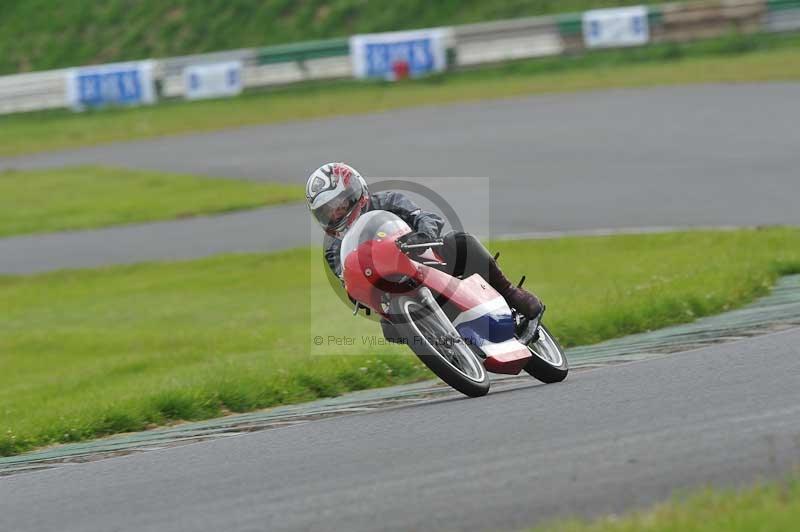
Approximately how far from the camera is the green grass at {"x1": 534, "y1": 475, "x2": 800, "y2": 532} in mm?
4488

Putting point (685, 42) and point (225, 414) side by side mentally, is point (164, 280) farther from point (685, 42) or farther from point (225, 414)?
point (685, 42)

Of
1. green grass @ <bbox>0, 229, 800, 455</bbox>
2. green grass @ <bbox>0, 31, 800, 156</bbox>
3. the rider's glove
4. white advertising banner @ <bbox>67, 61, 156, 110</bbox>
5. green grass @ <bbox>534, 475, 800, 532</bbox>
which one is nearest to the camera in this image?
green grass @ <bbox>534, 475, 800, 532</bbox>

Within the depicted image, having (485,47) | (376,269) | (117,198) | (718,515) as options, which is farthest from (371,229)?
(485,47)

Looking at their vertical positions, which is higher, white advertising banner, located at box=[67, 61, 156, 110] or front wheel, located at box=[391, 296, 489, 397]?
white advertising banner, located at box=[67, 61, 156, 110]

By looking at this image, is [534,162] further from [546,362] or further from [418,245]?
[418,245]

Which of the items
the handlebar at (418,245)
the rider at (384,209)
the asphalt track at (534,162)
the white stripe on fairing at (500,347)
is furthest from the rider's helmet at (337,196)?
the asphalt track at (534,162)

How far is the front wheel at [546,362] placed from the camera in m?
8.41

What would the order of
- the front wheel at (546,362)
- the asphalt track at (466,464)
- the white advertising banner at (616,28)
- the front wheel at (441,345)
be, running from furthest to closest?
the white advertising banner at (616,28) < the front wheel at (546,362) < the front wheel at (441,345) < the asphalt track at (466,464)

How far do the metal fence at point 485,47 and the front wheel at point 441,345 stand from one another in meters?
26.3

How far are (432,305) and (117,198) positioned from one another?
17.3m

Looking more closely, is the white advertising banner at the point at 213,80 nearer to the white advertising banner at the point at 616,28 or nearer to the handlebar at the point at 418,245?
the white advertising banner at the point at 616,28

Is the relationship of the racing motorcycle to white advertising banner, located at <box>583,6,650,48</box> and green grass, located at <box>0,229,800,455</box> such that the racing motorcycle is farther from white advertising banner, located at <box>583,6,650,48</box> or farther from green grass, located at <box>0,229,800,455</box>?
white advertising banner, located at <box>583,6,650,48</box>

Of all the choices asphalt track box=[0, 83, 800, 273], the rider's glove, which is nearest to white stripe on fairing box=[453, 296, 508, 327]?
the rider's glove

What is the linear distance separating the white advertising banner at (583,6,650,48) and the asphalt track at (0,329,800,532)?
2640cm
